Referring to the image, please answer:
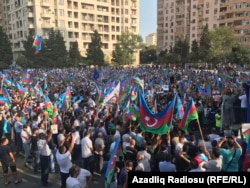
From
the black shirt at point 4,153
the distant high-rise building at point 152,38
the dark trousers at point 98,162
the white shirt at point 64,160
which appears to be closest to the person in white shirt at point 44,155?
the black shirt at point 4,153

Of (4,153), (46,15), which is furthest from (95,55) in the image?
(4,153)

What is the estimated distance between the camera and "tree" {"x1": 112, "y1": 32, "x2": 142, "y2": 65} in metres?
63.1

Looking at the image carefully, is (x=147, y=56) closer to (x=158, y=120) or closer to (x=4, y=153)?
(x=158, y=120)

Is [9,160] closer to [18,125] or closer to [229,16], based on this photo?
[18,125]

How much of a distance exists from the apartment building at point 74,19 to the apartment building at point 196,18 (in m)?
17.5

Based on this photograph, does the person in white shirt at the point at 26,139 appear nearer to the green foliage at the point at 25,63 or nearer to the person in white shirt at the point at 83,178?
the person in white shirt at the point at 83,178

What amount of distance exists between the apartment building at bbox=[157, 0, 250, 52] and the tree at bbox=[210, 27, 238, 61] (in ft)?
82.5

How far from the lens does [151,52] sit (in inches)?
3327

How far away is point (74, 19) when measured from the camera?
236 feet

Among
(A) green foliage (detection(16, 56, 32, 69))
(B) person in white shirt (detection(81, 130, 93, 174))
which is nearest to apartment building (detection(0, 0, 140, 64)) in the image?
(A) green foliage (detection(16, 56, 32, 69))

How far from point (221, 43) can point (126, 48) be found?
74.2 feet

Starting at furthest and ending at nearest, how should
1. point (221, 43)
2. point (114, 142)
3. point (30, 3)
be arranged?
point (30, 3), point (221, 43), point (114, 142)

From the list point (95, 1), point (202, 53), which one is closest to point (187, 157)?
point (202, 53)

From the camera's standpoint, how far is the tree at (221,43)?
4831 centimetres
